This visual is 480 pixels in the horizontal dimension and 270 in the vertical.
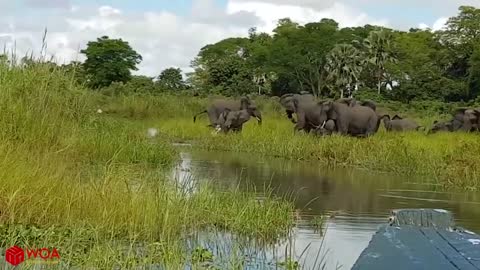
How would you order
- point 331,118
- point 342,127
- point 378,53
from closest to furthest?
point 342,127, point 331,118, point 378,53

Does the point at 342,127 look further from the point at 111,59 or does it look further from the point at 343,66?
the point at 111,59

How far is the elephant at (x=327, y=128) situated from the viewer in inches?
846

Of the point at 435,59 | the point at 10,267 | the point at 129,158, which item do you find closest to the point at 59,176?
the point at 10,267

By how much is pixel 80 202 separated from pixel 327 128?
1590cm

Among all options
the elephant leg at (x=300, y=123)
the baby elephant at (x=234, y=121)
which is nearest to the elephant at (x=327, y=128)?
the elephant leg at (x=300, y=123)

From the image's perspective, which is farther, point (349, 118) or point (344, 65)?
point (344, 65)

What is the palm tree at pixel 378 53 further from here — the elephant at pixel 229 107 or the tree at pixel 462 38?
the elephant at pixel 229 107

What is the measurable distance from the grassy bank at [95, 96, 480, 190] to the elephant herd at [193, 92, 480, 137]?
21.8 inches

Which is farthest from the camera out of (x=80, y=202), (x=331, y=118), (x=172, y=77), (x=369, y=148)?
(x=172, y=77)

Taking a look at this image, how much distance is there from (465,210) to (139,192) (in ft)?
16.8

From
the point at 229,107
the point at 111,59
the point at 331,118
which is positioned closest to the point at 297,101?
the point at 331,118

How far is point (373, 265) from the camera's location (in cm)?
356

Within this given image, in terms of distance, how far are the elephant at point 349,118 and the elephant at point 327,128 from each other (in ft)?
0.34

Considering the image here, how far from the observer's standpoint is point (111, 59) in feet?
168
